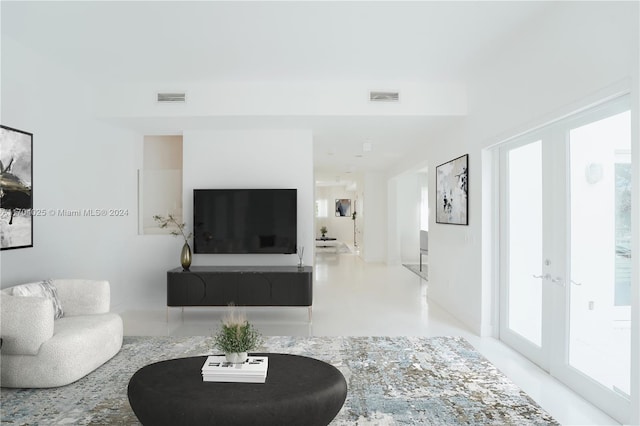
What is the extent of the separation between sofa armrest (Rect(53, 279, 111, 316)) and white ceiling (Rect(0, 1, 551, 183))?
7.30 feet

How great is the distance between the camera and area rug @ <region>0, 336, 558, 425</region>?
267 cm

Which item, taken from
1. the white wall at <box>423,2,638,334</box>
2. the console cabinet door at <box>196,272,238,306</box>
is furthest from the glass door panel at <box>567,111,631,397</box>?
the console cabinet door at <box>196,272,238,306</box>

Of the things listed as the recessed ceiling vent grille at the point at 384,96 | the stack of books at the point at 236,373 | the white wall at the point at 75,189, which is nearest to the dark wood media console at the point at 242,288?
the white wall at the point at 75,189

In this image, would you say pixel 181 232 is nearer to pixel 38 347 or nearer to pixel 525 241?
pixel 38 347

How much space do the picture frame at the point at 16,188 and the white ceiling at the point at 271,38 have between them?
0.92 metres

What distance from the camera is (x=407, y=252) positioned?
11.6 metres

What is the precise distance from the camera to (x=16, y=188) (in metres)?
3.91

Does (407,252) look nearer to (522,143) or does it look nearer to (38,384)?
(522,143)

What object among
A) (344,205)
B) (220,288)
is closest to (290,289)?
(220,288)

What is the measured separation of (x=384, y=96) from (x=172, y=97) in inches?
98.4

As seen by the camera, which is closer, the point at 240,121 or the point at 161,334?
the point at 161,334

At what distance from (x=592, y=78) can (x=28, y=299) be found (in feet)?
13.7

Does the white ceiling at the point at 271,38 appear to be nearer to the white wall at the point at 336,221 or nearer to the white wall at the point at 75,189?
the white wall at the point at 75,189

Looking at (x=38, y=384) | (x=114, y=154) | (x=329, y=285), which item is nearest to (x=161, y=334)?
(x=38, y=384)
